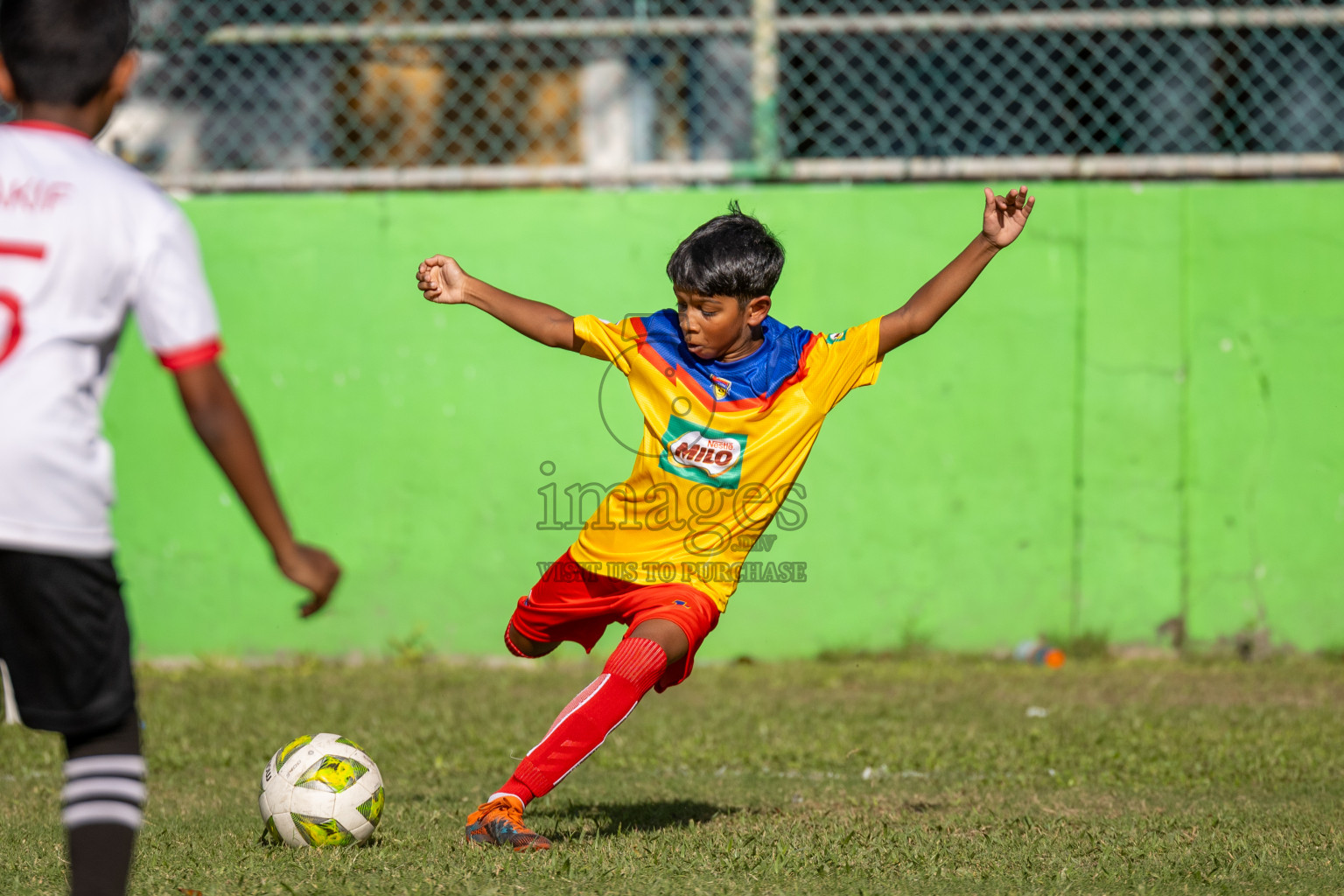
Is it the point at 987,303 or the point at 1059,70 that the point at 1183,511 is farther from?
the point at 1059,70

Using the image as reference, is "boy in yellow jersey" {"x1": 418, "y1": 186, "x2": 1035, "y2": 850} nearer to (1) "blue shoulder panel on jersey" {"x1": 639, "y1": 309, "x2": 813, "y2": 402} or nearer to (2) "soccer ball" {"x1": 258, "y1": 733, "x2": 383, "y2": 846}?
(1) "blue shoulder panel on jersey" {"x1": 639, "y1": 309, "x2": 813, "y2": 402}

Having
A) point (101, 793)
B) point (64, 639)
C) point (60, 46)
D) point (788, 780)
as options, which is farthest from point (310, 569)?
point (788, 780)

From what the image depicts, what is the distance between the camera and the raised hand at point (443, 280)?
161 inches

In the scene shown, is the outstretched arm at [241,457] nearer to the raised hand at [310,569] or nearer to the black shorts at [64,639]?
the raised hand at [310,569]

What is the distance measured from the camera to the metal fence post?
7746 millimetres

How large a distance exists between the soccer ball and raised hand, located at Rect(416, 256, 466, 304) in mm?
1353

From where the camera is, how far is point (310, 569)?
8.30ft

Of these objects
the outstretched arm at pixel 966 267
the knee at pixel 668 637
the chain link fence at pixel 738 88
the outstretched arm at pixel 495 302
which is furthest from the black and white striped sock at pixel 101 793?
the chain link fence at pixel 738 88

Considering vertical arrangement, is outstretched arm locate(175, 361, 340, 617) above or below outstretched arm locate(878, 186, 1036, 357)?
below

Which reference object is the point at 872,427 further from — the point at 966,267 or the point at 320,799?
the point at 320,799

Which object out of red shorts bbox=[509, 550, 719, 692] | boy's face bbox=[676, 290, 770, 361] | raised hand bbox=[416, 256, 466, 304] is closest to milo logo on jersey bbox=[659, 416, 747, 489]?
boy's face bbox=[676, 290, 770, 361]

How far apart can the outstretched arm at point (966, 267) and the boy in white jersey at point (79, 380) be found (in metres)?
2.11

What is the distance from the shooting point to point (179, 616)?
7551 millimetres

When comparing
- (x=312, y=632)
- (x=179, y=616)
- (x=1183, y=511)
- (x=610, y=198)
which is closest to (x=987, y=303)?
(x=1183, y=511)
